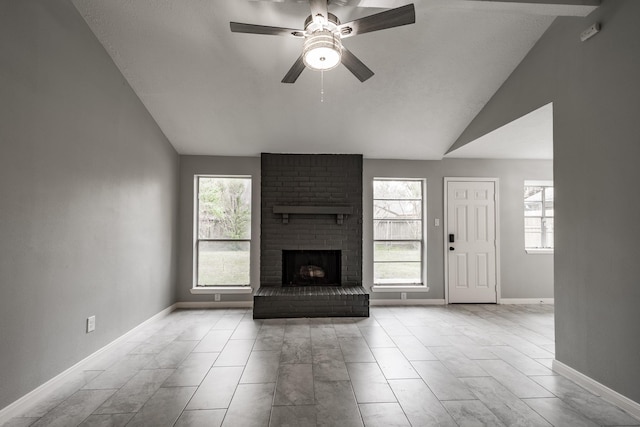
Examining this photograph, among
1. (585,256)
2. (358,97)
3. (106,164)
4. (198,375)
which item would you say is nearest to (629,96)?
(585,256)

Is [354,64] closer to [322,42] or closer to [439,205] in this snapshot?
[322,42]

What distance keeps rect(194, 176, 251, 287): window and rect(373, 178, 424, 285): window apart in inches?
82.4

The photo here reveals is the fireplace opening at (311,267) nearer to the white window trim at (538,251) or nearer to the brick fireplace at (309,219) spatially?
the brick fireplace at (309,219)

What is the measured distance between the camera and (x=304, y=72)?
3525mm

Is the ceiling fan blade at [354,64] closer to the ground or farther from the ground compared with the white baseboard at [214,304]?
farther from the ground

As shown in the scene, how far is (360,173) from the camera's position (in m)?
5.12

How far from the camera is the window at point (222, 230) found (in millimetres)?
5145

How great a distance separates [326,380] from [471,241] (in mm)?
3716

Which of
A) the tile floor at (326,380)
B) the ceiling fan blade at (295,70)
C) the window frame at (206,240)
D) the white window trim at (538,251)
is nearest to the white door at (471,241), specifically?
the white window trim at (538,251)

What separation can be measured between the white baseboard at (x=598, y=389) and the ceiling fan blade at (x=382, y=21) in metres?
2.90

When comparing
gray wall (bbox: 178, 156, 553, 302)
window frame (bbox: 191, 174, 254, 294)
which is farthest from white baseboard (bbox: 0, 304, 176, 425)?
gray wall (bbox: 178, 156, 553, 302)

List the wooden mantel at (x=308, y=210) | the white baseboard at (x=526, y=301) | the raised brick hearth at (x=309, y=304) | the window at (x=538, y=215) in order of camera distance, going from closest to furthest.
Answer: the raised brick hearth at (x=309, y=304) < the wooden mantel at (x=308, y=210) < the white baseboard at (x=526, y=301) < the window at (x=538, y=215)

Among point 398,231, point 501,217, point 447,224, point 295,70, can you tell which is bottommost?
point 398,231

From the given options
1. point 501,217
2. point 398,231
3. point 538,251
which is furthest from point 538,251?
point 398,231
